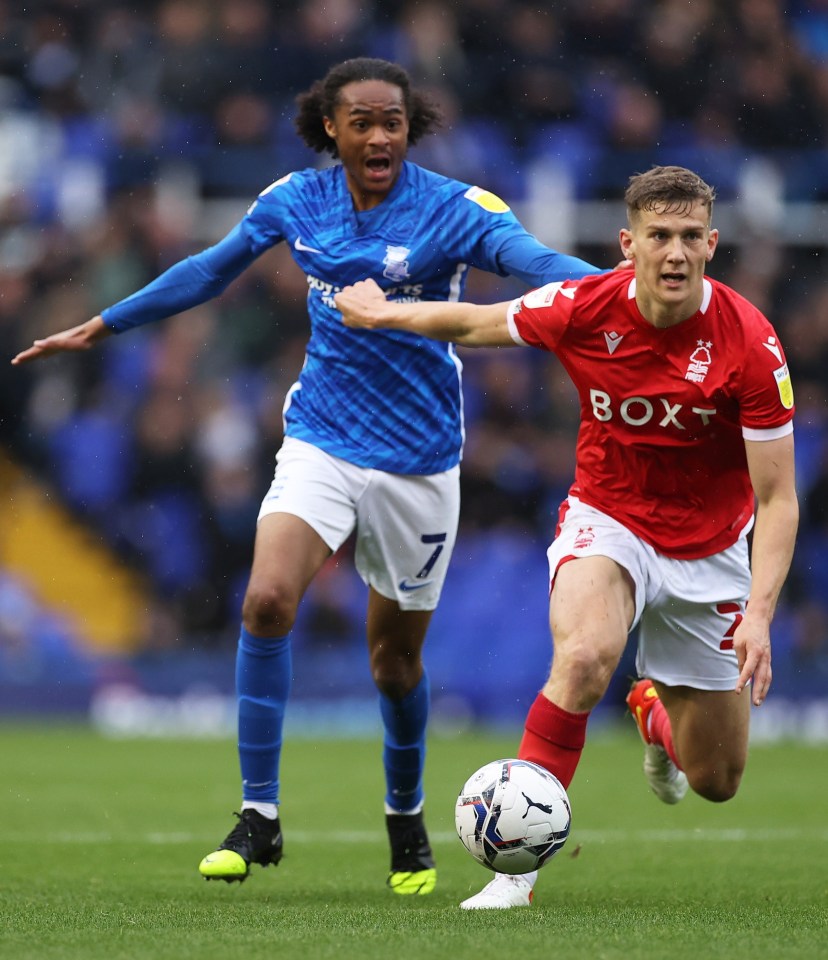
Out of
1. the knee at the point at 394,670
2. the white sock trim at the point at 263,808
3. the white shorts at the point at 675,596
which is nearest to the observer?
the white shorts at the point at 675,596

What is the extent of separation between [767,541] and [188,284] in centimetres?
254

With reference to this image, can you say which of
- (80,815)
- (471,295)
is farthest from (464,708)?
(80,815)

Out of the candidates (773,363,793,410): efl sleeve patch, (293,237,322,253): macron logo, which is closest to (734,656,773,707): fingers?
(773,363,793,410): efl sleeve patch

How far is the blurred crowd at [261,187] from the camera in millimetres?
13938

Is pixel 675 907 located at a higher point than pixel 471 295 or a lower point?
lower

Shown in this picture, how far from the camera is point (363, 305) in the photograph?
5672mm

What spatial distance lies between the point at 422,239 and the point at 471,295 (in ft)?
28.0

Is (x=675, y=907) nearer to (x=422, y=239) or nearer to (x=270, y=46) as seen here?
(x=422, y=239)

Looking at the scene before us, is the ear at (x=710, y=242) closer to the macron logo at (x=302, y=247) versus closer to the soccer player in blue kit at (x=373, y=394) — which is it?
the soccer player in blue kit at (x=373, y=394)

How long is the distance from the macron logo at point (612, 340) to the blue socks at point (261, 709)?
1579 mm

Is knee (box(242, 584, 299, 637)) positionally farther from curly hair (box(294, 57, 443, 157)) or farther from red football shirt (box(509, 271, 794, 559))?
curly hair (box(294, 57, 443, 157))

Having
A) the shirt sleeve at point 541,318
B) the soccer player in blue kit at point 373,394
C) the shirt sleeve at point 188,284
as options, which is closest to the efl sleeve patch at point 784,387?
the shirt sleeve at point 541,318

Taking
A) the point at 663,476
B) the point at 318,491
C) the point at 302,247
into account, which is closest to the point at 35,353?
the point at 302,247

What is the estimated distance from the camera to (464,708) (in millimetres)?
13695
